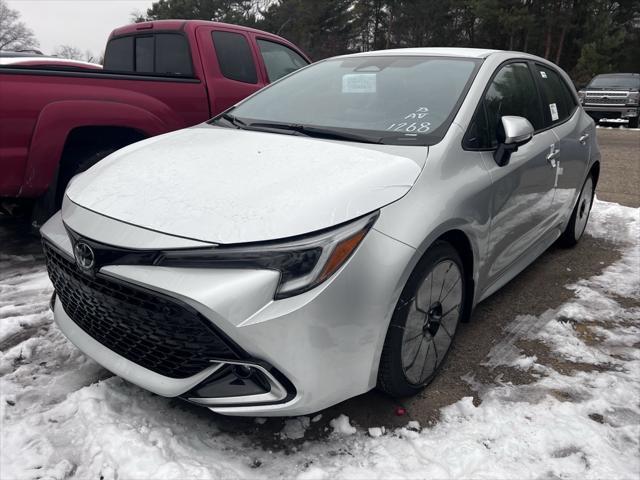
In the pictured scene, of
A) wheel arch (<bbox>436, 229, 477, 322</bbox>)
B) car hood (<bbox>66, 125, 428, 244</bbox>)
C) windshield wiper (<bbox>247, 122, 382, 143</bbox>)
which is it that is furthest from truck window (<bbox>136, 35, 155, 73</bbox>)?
wheel arch (<bbox>436, 229, 477, 322</bbox>)

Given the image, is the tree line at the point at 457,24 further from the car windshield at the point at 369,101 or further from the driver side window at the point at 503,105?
the car windshield at the point at 369,101

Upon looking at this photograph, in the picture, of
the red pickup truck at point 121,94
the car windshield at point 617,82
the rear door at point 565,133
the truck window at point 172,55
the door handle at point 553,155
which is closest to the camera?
the red pickup truck at point 121,94

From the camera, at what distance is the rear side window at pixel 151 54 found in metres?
4.92

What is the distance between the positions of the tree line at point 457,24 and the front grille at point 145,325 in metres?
33.9

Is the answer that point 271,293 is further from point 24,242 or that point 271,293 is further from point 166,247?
point 24,242

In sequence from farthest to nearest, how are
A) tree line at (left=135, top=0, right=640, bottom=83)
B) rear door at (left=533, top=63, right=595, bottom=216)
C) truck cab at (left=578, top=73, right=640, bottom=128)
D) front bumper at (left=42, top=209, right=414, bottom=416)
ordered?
1. tree line at (left=135, top=0, right=640, bottom=83)
2. truck cab at (left=578, top=73, right=640, bottom=128)
3. rear door at (left=533, top=63, right=595, bottom=216)
4. front bumper at (left=42, top=209, right=414, bottom=416)

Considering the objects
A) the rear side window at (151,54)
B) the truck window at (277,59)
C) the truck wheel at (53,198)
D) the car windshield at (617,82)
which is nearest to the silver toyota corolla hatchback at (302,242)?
the truck wheel at (53,198)

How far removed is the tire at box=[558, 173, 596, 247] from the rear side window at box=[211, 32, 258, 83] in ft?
10.3

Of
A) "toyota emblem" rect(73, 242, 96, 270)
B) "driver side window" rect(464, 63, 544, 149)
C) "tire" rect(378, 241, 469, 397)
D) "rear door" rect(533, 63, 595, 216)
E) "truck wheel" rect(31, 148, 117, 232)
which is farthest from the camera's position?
"rear door" rect(533, 63, 595, 216)

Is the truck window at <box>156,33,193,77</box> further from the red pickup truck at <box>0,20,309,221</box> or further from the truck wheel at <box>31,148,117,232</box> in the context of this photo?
the truck wheel at <box>31,148,117,232</box>

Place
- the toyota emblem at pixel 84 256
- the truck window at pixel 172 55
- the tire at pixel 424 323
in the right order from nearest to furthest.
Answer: the toyota emblem at pixel 84 256
the tire at pixel 424 323
the truck window at pixel 172 55

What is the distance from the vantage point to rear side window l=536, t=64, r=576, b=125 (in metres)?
3.80

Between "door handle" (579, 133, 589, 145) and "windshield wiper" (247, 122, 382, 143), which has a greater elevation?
"windshield wiper" (247, 122, 382, 143)

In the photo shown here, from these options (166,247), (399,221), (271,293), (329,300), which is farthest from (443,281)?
(166,247)
